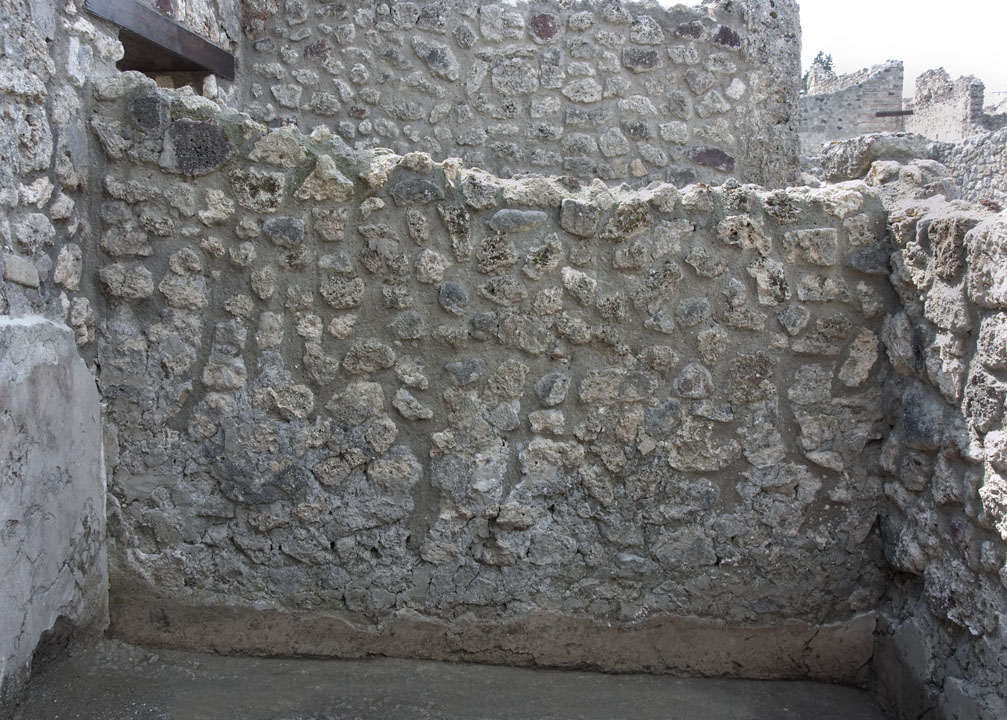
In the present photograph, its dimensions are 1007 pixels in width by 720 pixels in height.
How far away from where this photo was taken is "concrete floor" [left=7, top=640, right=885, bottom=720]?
2.58 meters

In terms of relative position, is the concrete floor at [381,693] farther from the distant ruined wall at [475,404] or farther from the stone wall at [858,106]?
the stone wall at [858,106]

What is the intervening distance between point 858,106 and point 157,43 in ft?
44.9

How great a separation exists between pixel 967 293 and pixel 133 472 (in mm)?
2705

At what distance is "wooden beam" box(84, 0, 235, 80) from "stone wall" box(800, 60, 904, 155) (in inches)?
493

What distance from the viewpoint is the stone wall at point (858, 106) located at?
46.8ft

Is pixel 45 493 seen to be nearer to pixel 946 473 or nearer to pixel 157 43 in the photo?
pixel 157 43

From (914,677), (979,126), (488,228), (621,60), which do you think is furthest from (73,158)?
(979,126)

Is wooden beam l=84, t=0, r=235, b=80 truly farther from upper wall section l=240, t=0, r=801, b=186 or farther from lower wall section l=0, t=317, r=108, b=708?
lower wall section l=0, t=317, r=108, b=708

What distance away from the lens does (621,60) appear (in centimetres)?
427

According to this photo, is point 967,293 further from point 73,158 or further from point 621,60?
point 73,158

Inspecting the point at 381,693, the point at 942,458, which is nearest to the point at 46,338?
the point at 381,693

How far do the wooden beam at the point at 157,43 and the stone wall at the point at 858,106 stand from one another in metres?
12.5

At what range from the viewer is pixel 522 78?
4215mm

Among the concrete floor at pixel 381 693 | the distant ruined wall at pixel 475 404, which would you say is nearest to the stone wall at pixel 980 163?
the distant ruined wall at pixel 475 404
